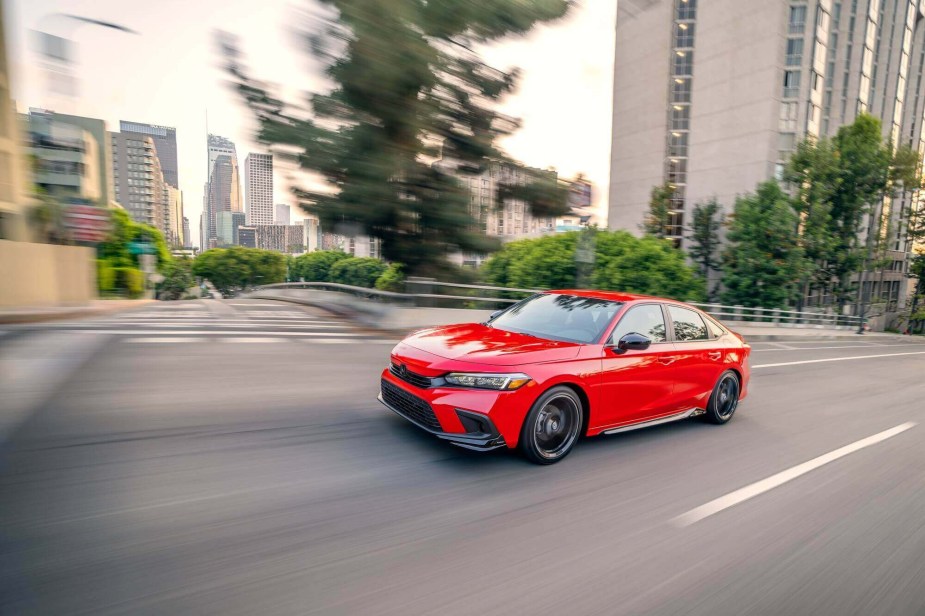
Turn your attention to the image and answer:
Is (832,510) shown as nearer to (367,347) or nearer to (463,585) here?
(463,585)

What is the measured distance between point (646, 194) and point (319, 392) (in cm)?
5003

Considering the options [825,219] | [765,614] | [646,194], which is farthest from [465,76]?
[646,194]

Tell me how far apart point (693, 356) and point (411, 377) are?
10.3ft

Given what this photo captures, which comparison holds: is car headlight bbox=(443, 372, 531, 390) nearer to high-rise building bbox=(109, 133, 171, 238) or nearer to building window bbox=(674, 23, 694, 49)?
building window bbox=(674, 23, 694, 49)

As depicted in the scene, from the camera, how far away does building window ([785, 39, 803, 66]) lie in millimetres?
40531

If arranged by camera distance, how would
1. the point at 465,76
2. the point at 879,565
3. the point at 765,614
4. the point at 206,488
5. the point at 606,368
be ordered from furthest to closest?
1. the point at 465,76
2. the point at 606,368
3. the point at 206,488
4. the point at 879,565
5. the point at 765,614

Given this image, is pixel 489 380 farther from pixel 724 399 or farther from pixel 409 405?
pixel 724 399

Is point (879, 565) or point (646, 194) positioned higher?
point (646, 194)

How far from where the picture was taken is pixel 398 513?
3398 millimetres

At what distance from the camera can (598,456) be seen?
15.5 feet

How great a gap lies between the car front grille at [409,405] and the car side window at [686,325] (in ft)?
9.64

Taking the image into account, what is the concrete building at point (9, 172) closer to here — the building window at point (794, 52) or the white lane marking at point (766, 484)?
the white lane marking at point (766, 484)

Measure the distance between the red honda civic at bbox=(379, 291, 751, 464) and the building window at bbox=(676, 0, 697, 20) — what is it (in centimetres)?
5482

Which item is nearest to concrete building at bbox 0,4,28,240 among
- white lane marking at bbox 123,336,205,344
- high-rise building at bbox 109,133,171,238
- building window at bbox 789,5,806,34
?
white lane marking at bbox 123,336,205,344
